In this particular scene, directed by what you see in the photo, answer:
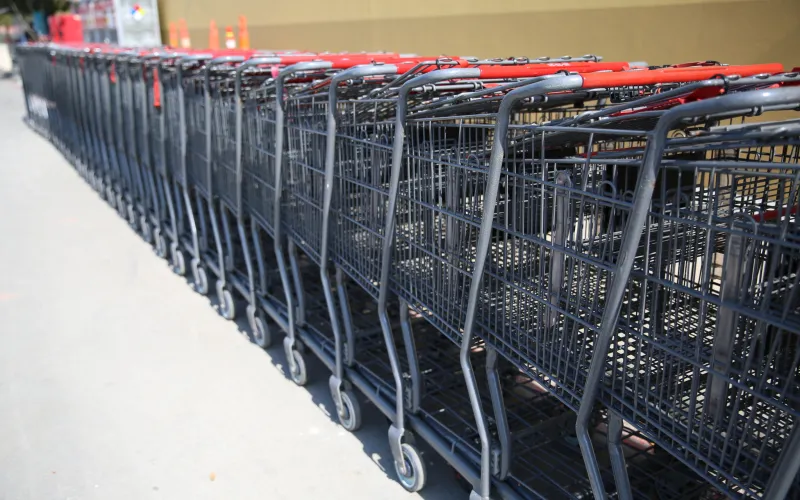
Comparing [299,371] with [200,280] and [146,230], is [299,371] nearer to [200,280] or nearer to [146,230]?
[200,280]

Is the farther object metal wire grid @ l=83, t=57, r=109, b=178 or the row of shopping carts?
metal wire grid @ l=83, t=57, r=109, b=178

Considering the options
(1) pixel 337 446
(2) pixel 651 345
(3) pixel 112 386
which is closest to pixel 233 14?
(3) pixel 112 386

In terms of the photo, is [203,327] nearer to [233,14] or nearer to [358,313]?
[358,313]

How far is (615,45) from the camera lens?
498 cm

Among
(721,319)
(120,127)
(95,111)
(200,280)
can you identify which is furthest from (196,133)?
(721,319)

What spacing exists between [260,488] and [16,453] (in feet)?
3.96

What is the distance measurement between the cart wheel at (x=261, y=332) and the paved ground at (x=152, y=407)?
0.06 meters

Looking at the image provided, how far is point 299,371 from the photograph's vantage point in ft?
12.1

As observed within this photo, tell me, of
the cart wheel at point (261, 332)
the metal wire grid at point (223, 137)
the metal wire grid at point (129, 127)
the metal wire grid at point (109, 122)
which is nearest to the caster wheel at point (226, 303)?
the cart wheel at point (261, 332)

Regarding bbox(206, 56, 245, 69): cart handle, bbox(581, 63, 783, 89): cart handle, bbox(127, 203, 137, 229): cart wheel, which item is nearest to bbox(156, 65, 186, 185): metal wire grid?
bbox(206, 56, 245, 69): cart handle

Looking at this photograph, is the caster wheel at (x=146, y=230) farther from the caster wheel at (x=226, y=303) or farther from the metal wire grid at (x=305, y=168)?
the metal wire grid at (x=305, y=168)

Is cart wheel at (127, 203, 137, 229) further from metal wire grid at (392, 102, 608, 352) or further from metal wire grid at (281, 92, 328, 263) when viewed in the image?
metal wire grid at (392, 102, 608, 352)

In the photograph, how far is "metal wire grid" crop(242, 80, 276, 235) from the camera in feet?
12.1

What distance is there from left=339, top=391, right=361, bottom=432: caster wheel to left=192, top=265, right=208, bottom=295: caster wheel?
208cm
